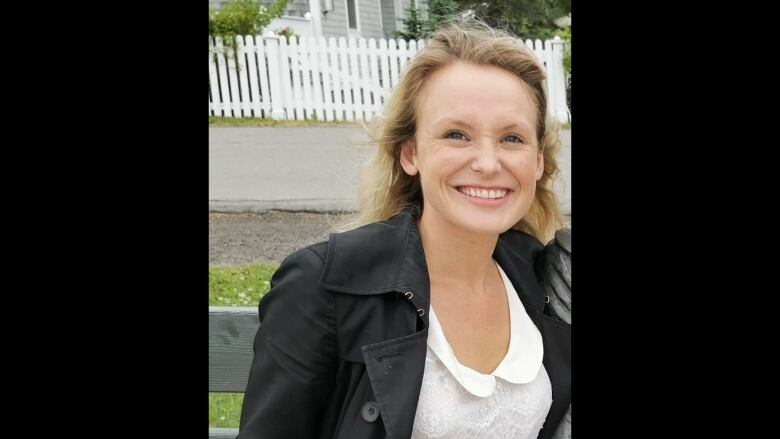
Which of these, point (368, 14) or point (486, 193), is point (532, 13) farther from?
point (486, 193)

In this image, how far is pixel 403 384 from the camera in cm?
113

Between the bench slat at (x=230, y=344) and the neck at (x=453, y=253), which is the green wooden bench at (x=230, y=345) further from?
the neck at (x=453, y=253)

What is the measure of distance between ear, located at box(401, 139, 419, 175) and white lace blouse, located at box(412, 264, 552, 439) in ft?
0.85

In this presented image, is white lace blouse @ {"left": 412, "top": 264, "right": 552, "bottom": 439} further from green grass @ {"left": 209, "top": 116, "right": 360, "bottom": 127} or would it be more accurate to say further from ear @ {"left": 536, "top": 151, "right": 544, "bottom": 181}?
green grass @ {"left": 209, "top": 116, "right": 360, "bottom": 127}

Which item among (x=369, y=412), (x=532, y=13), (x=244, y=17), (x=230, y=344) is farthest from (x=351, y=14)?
(x=244, y=17)

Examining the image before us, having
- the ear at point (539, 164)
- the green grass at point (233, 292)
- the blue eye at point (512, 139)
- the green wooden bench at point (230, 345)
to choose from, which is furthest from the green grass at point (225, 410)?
the blue eye at point (512, 139)

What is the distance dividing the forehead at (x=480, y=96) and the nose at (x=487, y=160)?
35 millimetres

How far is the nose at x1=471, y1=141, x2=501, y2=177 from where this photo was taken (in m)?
1.07

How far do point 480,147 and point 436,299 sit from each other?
30 cm

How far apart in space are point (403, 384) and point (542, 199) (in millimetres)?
475
